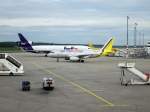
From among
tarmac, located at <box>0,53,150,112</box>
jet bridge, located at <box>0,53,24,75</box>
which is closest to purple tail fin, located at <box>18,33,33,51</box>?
jet bridge, located at <box>0,53,24,75</box>

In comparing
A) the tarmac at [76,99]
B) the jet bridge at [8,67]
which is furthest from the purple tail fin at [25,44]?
the tarmac at [76,99]

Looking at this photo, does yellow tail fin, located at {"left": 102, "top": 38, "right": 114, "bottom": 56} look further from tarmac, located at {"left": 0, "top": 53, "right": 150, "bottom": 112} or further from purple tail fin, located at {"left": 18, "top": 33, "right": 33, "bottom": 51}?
tarmac, located at {"left": 0, "top": 53, "right": 150, "bottom": 112}

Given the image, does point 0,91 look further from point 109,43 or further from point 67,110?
point 109,43

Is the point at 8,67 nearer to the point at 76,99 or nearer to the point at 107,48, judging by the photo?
the point at 76,99

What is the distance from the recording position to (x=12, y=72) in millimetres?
40125

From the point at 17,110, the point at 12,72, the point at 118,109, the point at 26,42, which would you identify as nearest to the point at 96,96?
the point at 118,109

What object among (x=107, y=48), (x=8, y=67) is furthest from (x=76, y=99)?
(x=107, y=48)

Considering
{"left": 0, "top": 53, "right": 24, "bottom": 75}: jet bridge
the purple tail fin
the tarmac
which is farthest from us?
the purple tail fin

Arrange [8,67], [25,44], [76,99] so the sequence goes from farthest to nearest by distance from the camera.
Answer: [25,44]
[8,67]
[76,99]

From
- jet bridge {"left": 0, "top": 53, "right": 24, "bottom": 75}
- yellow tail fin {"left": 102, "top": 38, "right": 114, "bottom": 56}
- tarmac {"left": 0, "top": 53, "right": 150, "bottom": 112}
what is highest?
yellow tail fin {"left": 102, "top": 38, "right": 114, "bottom": 56}

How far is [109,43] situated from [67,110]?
62.9 metres

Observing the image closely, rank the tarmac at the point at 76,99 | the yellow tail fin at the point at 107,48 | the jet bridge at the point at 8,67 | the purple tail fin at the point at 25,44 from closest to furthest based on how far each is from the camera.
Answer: the tarmac at the point at 76,99 → the jet bridge at the point at 8,67 → the yellow tail fin at the point at 107,48 → the purple tail fin at the point at 25,44

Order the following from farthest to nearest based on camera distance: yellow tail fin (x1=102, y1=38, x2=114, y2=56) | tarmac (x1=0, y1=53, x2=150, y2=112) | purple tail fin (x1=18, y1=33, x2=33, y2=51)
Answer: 1. purple tail fin (x1=18, y1=33, x2=33, y2=51)
2. yellow tail fin (x1=102, y1=38, x2=114, y2=56)
3. tarmac (x1=0, y1=53, x2=150, y2=112)

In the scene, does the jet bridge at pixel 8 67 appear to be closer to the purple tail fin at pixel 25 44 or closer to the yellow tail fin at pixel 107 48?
the yellow tail fin at pixel 107 48
